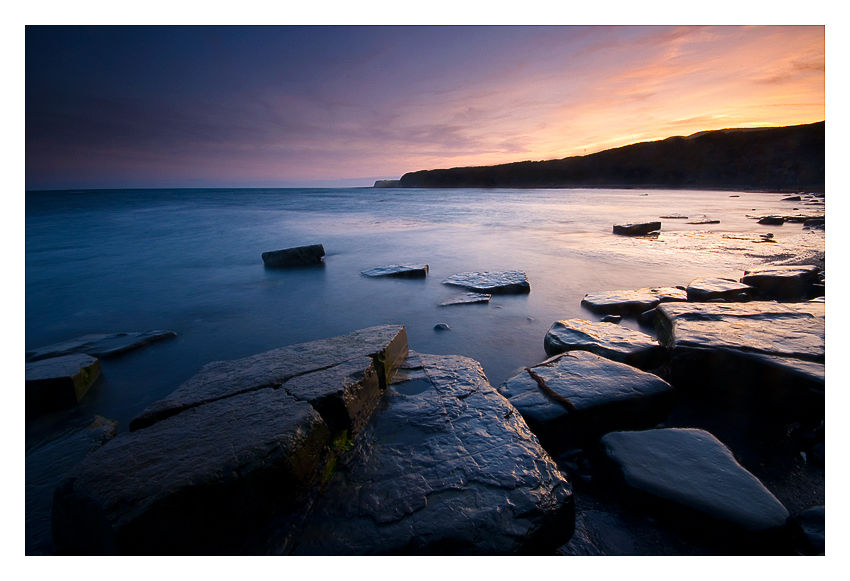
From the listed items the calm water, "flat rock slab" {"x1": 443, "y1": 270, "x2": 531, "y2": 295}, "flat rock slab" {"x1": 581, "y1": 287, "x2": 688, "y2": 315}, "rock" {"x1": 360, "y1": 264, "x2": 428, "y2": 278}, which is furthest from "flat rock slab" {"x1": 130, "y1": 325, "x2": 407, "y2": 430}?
"rock" {"x1": 360, "y1": 264, "x2": 428, "y2": 278}

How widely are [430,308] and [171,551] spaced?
3.36 meters

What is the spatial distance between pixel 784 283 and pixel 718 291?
126 centimetres

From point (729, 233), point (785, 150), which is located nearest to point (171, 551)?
point (729, 233)

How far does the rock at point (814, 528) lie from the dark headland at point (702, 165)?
42.7 m

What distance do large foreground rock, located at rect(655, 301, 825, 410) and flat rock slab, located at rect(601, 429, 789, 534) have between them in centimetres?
82

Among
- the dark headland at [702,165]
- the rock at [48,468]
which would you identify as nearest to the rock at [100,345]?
the rock at [48,468]

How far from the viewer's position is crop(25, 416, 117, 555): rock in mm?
1530

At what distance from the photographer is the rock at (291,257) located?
6.88 metres

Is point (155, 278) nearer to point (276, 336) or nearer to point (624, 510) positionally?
point (276, 336)

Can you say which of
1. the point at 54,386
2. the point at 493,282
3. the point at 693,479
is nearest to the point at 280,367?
the point at 54,386

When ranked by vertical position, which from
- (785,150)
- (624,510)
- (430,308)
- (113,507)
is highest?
(785,150)

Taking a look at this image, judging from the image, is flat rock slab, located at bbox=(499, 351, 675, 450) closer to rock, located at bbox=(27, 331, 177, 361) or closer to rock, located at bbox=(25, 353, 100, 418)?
rock, located at bbox=(25, 353, 100, 418)

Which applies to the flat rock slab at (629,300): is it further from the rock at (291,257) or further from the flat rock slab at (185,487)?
the rock at (291,257)

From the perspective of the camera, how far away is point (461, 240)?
403 inches
